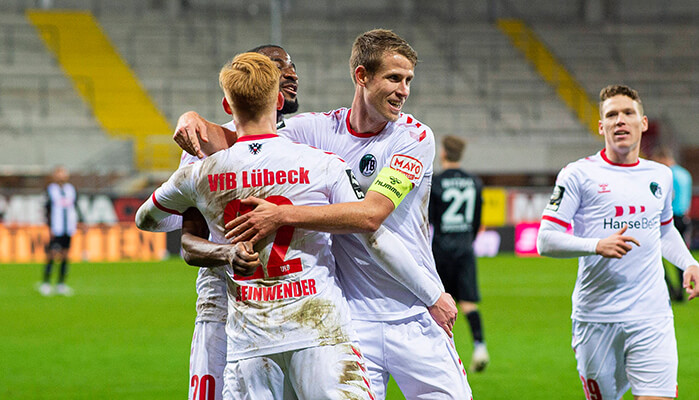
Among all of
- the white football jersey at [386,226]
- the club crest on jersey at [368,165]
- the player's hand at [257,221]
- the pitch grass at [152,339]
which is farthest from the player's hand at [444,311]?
the pitch grass at [152,339]

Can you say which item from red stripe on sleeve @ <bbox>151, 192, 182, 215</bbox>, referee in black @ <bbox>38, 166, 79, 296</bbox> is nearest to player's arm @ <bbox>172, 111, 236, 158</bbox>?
red stripe on sleeve @ <bbox>151, 192, 182, 215</bbox>

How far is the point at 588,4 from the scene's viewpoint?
112 ft

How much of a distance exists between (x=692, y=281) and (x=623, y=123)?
954 millimetres

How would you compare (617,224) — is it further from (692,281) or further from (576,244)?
(692,281)

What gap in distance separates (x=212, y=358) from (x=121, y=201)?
58.0 ft

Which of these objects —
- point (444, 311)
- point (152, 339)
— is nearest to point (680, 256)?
point (444, 311)

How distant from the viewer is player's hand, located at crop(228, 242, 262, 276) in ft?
10.8

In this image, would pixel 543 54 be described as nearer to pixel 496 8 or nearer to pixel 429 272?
pixel 496 8

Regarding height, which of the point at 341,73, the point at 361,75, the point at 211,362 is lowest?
the point at 211,362

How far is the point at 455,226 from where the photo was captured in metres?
9.22

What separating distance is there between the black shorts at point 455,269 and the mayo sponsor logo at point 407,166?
537cm

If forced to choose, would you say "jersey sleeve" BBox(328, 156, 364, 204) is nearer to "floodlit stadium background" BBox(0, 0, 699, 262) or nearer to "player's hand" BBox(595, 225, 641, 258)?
"player's hand" BBox(595, 225, 641, 258)

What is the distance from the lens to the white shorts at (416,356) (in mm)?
3902

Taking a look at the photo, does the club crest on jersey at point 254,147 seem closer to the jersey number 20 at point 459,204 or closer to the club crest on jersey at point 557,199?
the club crest on jersey at point 557,199
